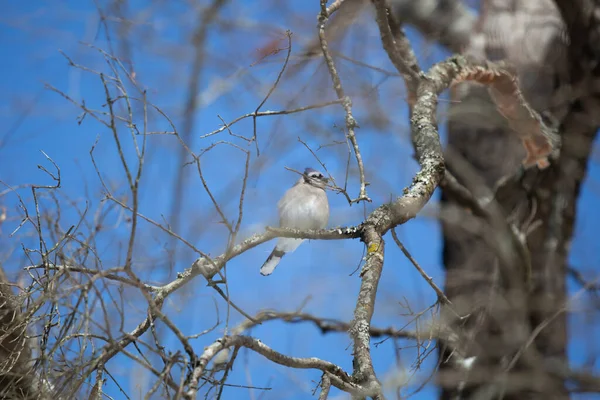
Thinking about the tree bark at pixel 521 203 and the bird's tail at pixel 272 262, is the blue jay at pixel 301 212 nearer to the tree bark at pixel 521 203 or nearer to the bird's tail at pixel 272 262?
the bird's tail at pixel 272 262

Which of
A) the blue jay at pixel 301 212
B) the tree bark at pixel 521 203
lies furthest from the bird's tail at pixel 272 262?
the tree bark at pixel 521 203

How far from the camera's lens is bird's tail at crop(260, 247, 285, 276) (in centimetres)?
455

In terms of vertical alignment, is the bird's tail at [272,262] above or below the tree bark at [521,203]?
below

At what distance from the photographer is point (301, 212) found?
4504 mm

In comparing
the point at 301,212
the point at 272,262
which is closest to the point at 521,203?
the point at 301,212

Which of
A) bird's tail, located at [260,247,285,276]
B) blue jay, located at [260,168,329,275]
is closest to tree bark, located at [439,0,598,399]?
blue jay, located at [260,168,329,275]

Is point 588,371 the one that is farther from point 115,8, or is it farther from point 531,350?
point 115,8

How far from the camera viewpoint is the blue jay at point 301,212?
4504 millimetres

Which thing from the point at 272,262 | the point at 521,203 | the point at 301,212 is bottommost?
the point at 272,262

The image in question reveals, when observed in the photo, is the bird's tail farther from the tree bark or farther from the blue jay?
the tree bark

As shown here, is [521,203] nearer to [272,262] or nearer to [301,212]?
[301,212]

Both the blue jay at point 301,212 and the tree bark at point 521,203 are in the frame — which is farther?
the blue jay at point 301,212

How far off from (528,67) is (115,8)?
309 cm

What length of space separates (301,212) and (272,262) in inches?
17.3
